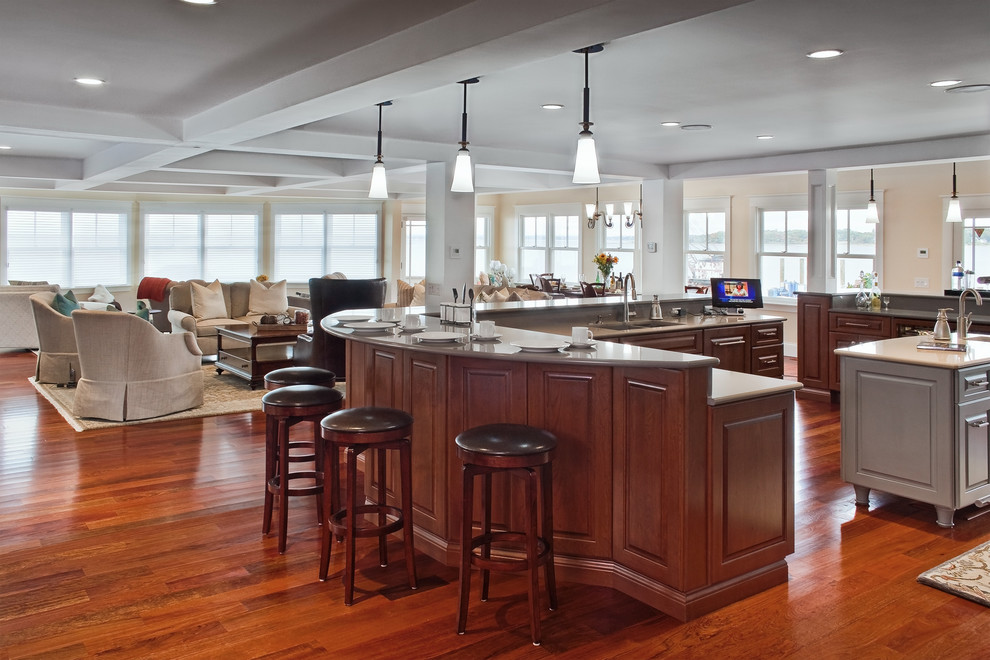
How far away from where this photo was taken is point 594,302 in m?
5.97

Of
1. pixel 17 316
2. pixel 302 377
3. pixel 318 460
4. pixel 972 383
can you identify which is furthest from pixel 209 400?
pixel 972 383

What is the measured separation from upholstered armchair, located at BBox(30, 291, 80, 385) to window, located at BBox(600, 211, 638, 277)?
784 cm

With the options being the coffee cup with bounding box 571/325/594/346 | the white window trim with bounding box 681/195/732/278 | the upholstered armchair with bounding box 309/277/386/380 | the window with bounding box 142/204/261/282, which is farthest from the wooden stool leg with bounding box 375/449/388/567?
the window with bounding box 142/204/261/282

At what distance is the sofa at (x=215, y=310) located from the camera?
907cm

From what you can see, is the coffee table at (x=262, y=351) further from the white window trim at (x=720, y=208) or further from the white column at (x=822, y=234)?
the white window trim at (x=720, y=208)

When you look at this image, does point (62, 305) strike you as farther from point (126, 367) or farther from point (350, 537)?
point (350, 537)

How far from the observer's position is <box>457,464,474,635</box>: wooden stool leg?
9.20 ft

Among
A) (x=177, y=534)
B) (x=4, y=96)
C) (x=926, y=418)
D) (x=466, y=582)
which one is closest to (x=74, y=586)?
(x=177, y=534)

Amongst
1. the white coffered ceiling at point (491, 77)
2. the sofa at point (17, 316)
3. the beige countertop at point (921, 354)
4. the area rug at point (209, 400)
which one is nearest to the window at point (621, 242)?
the white coffered ceiling at point (491, 77)

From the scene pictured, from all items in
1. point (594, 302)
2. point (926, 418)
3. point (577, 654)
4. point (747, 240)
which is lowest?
point (577, 654)

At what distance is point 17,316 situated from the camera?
998cm

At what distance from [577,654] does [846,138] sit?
6026 millimetres

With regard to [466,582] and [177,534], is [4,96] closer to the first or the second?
[177,534]

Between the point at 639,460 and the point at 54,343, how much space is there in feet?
21.8
